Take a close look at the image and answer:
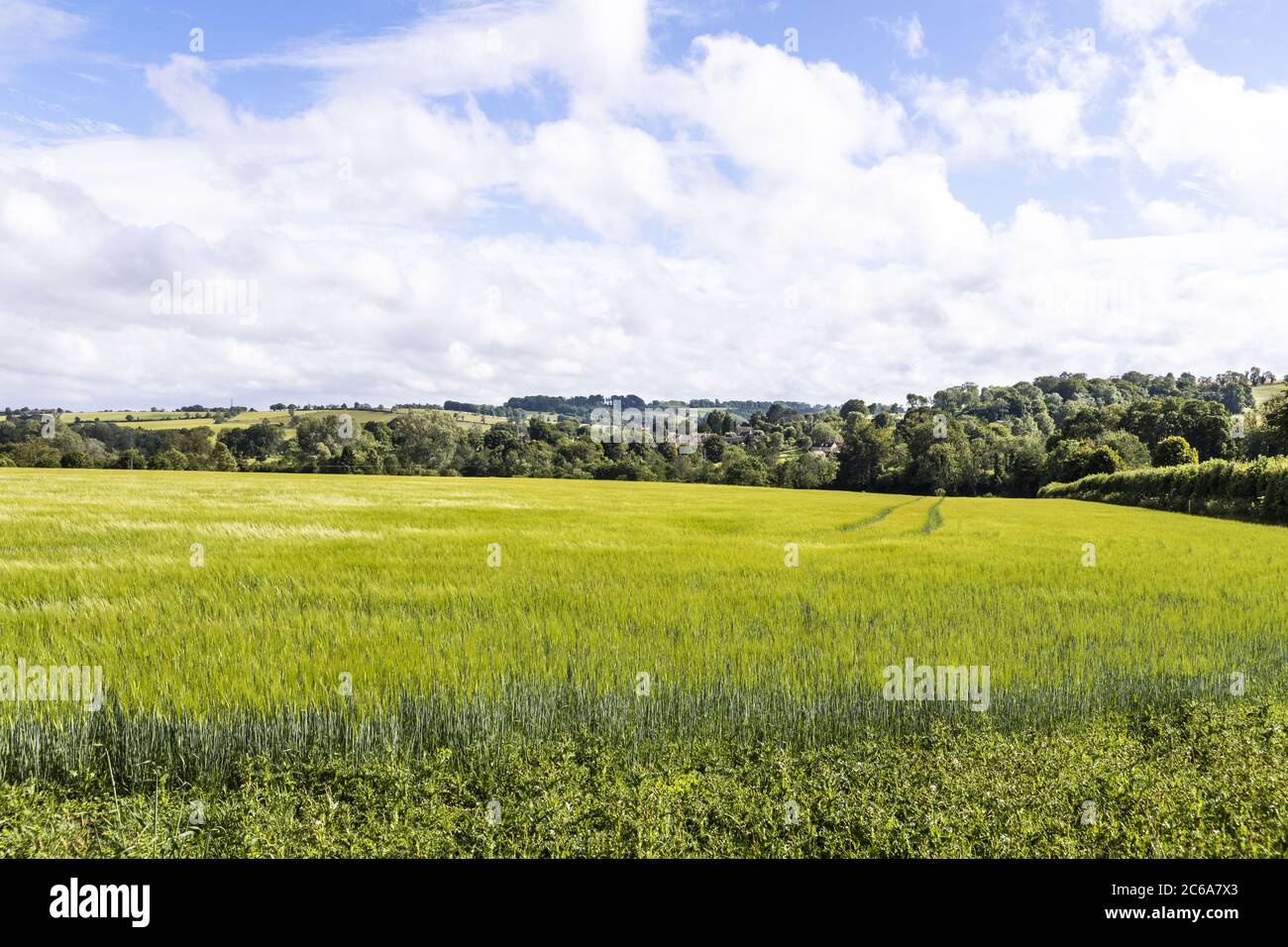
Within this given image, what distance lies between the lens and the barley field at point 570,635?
613 cm

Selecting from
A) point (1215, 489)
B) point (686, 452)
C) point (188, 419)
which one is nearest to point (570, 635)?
point (1215, 489)

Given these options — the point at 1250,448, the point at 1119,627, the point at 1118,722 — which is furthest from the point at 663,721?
the point at 1250,448

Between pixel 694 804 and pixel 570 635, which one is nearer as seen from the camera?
pixel 694 804

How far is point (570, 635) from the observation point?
27.8ft

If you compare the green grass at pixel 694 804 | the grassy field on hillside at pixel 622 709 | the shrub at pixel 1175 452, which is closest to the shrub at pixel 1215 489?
the shrub at pixel 1175 452

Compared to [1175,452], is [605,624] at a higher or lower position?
lower

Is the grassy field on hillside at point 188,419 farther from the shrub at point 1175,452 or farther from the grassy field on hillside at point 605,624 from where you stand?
the grassy field on hillside at point 605,624

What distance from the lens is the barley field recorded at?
613 cm

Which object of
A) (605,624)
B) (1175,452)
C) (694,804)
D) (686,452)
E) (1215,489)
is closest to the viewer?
(694,804)

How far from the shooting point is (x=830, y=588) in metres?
12.1
